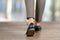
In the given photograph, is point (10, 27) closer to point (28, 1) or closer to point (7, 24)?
point (7, 24)

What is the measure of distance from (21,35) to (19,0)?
2179 mm

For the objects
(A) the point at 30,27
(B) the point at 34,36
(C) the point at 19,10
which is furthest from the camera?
(C) the point at 19,10

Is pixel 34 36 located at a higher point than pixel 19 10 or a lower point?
lower

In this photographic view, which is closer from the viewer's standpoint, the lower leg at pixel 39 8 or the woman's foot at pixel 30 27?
the woman's foot at pixel 30 27

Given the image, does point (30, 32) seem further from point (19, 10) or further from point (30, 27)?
point (19, 10)

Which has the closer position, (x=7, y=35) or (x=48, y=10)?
(x=7, y=35)

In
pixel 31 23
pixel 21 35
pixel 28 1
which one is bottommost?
pixel 21 35

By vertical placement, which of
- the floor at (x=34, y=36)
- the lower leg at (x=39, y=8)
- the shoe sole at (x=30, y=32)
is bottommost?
the floor at (x=34, y=36)

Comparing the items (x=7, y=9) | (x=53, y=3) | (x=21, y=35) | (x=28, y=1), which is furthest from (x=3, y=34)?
(x=53, y=3)

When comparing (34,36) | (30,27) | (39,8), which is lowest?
(34,36)

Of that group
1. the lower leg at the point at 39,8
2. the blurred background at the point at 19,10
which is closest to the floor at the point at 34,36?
the lower leg at the point at 39,8

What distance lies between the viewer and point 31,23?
1.93m

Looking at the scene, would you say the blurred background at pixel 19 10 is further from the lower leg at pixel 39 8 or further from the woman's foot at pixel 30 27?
the woman's foot at pixel 30 27

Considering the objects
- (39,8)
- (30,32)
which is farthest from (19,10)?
(30,32)
